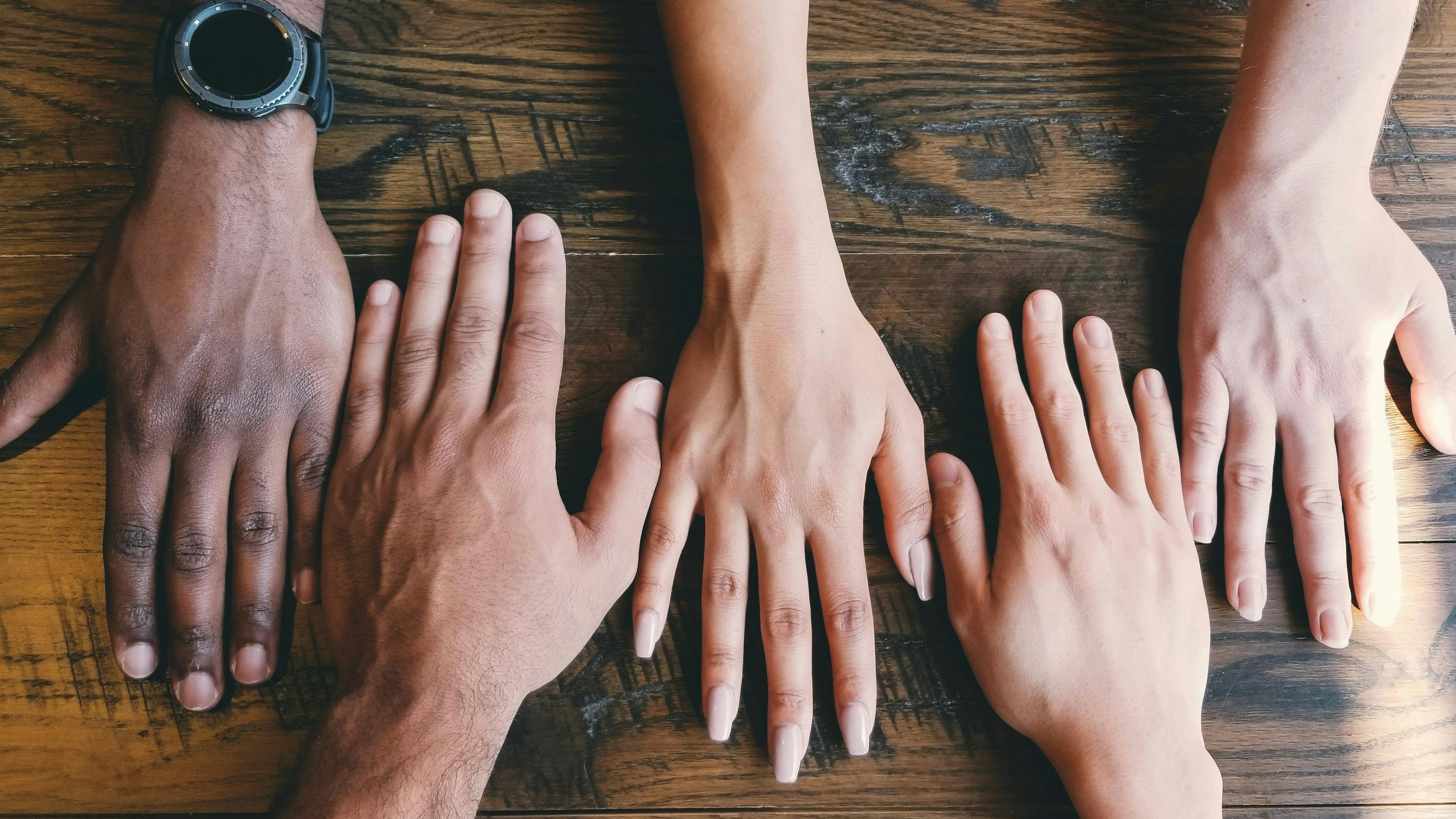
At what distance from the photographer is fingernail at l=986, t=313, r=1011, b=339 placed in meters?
0.93

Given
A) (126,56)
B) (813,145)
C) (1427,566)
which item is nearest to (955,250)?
(813,145)

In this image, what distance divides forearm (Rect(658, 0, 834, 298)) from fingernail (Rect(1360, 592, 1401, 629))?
0.74 m

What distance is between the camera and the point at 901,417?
2.94ft

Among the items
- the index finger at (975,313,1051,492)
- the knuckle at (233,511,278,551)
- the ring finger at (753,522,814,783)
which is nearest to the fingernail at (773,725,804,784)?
the ring finger at (753,522,814,783)

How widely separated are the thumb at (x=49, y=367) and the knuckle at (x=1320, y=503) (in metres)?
1.36

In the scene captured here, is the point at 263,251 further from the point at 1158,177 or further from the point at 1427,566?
the point at 1427,566

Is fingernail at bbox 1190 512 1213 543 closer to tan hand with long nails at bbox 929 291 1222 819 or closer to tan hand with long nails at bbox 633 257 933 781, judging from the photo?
tan hand with long nails at bbox 929 291 1222 819

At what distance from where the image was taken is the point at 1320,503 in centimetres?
90

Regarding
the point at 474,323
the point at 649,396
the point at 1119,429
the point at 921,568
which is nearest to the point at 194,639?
the point at 474,323

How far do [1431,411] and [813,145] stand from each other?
0.79m

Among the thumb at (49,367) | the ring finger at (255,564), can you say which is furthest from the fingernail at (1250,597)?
the thumb at (49,367)

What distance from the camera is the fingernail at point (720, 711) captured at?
0.85 meters

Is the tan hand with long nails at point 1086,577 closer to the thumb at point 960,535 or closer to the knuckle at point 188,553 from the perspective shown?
the thumb at point 960,535

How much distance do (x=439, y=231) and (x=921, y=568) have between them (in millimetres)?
668
